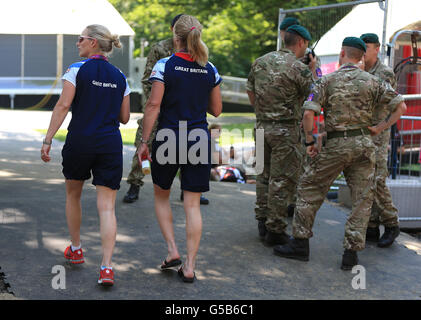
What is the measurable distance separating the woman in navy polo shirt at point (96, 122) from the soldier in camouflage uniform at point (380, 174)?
A: 2802 mm

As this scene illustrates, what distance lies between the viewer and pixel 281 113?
232 inches

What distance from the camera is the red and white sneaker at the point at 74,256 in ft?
16.8

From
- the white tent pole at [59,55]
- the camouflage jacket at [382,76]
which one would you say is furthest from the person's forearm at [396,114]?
the white tent pole at [59,55]

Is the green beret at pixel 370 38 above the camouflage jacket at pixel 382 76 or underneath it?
above

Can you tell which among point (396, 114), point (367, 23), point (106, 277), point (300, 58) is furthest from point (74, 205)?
point (367, 23)

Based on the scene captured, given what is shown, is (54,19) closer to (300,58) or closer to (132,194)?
(132,194)

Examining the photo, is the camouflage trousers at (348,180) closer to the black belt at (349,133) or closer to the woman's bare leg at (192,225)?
the black belt at (349,133)

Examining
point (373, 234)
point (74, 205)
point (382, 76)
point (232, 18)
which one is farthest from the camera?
point (232, 18)

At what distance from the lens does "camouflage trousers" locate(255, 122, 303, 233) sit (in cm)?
590

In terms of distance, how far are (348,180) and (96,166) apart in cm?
233

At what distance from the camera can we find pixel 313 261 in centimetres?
569

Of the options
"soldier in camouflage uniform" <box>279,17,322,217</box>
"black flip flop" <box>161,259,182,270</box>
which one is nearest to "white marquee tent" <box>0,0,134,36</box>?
"soldier in camouflage uniform" <box>279,17,322,217</box>

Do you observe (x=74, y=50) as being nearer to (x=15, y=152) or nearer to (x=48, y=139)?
(x=15, y=152)
